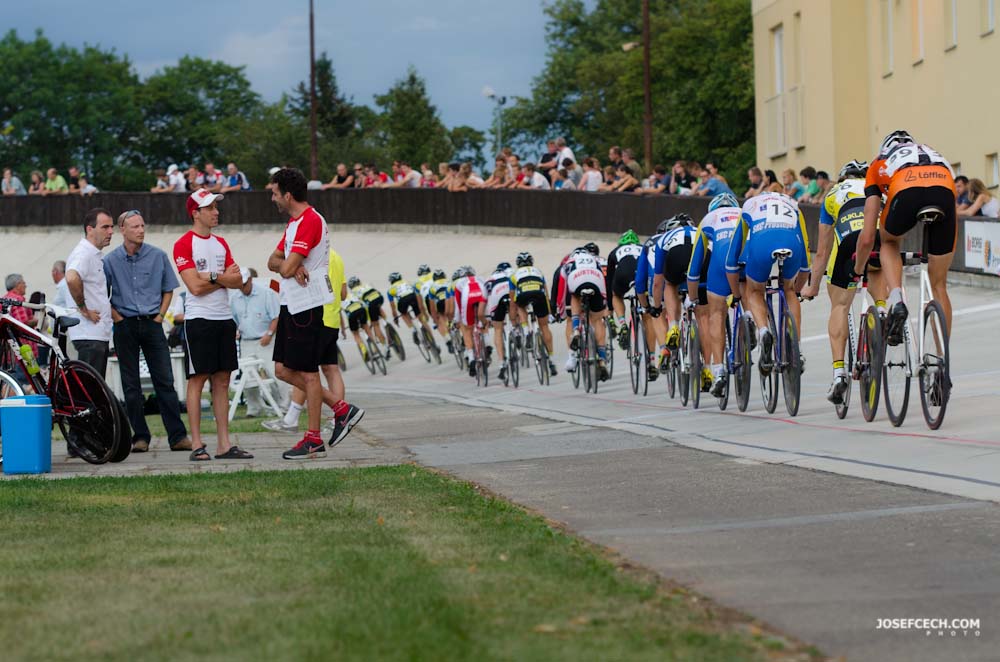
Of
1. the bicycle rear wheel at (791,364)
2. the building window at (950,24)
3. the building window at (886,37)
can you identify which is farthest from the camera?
the building window at (886,37)

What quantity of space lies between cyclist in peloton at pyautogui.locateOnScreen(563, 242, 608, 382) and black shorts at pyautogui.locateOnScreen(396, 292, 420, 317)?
36.3ft

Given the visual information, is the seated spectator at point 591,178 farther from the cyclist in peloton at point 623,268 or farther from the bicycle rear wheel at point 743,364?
the bicycle rear wheel at point 743,364

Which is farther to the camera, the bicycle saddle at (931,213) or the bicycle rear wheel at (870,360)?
the bicycle rear wheel at (870,360)

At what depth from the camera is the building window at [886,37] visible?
4559cm

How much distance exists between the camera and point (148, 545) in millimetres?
7754

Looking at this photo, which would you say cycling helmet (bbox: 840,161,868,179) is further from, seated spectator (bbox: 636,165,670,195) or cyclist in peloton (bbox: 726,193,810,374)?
seated spectator (bbox: 636,165,670,195)

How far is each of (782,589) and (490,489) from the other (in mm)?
3966

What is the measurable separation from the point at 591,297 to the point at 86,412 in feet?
31.3

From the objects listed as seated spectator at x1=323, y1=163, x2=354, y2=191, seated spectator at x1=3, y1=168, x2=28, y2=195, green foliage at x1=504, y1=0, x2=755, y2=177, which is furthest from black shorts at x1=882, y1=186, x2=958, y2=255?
green foliage at x1=504, y1=0, x2=755, y2=177

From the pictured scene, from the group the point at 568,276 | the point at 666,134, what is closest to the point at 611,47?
the point at 666,134

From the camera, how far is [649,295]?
62.8 feet

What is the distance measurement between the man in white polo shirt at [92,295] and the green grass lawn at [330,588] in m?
4.71

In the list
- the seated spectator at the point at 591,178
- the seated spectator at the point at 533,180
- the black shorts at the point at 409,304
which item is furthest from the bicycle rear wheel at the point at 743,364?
the seated spectator at the point at 533,180

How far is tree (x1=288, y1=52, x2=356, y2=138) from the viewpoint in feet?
413
